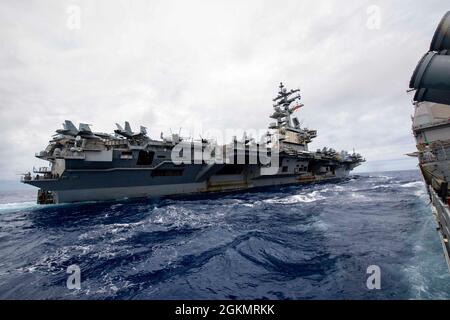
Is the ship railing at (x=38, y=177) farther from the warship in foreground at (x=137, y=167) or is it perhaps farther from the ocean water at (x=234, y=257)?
the ocean water at (x=234, y=257)

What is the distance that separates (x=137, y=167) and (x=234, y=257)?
14837mm

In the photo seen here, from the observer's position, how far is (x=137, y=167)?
1808 cm

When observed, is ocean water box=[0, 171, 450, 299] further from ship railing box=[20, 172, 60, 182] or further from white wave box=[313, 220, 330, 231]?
ship railing box=[20, 172, 60, 182]

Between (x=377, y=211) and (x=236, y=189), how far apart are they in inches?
647

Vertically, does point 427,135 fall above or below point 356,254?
above

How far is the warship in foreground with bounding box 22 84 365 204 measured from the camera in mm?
16000

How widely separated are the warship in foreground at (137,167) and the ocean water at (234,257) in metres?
6.13

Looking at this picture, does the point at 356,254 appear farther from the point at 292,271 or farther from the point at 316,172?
the point at 316,172

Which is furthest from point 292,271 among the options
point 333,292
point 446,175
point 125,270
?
point 446,175

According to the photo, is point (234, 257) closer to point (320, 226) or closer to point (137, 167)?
point (320, 226)

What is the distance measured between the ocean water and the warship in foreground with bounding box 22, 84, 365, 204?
613 centimetres

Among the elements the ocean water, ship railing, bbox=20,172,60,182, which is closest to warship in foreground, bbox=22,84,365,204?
ship railing, bbox=20,172,60,182

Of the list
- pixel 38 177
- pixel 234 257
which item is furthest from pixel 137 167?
pixel 234 257
